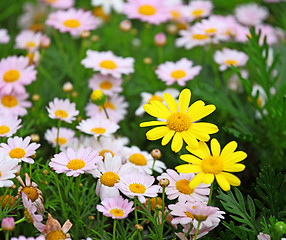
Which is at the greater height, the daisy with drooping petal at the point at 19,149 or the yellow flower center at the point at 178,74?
the daisy with drooping petal at the point at 19,149

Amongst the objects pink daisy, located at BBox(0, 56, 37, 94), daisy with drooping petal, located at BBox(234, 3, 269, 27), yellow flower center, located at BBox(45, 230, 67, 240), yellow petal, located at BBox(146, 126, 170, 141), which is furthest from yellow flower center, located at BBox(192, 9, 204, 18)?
yellow flower center, located at BBox(45, 230, 67, 240)

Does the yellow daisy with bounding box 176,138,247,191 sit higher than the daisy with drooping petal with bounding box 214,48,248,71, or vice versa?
the yellow daisy with bounding box 176,138,247,191

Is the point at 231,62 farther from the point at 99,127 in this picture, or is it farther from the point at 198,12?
the point at 99,127

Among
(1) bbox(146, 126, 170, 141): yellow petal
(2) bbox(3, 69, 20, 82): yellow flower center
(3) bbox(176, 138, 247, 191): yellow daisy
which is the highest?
(1) bbox(146, 126, 170, 141): yellow petal

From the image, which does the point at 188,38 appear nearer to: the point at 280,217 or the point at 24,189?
the point at 280,217

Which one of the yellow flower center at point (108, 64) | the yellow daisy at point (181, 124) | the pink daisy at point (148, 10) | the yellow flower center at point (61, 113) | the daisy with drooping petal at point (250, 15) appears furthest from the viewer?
the daisy with drooping petal at point (250, 15)

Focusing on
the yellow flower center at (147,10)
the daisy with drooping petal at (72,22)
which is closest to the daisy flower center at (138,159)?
the daisy with drooping petal at (72,22)

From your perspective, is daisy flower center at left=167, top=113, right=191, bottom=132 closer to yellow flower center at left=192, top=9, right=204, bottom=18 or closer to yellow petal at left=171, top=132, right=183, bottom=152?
yellow petal at left=171, top=132, right=183, bottom=152

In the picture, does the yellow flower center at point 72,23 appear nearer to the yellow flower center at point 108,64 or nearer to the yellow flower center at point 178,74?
the yellow flower center at point 108,64
